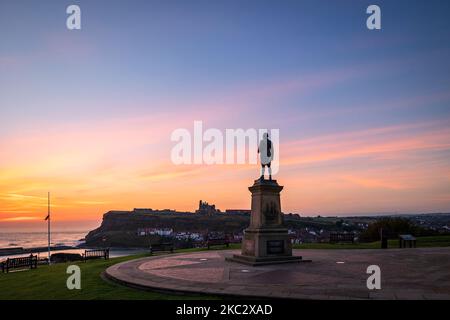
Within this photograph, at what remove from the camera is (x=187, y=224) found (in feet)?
552

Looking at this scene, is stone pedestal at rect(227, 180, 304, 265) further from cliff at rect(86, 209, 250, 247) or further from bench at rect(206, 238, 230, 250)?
cliff at rect(86, 209, 250, 247)

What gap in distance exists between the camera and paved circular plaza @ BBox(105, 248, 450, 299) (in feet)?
30.0

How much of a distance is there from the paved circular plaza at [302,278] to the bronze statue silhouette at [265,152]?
4.58 metres

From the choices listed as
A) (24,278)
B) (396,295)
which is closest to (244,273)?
(396,295)

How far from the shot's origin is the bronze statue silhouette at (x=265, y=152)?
17094mm

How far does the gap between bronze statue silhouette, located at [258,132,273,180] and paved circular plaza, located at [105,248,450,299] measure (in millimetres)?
4583

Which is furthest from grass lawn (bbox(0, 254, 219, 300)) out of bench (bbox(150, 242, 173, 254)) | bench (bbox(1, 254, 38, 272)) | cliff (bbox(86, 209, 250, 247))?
cliff (bbox(86, 209, 250, 247))

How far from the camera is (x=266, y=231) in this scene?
16.2 m

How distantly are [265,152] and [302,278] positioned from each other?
7174 millimetres

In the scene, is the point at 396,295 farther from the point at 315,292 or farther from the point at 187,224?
the point at 187,224

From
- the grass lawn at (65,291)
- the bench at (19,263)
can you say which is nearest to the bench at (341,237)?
the grass lawn at (65,291)

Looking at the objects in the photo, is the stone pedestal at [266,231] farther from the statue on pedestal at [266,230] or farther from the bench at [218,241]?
the bench at [218,241]

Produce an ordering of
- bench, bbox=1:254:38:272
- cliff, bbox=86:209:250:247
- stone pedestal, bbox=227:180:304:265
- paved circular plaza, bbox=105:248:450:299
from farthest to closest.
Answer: cliff, bbox=86:209:250:247 → bench, bbox=1:254:38:272 → stone pedestal, bbox=227:180:304:265 → paved circular plaza, bbox=105:248:450:299

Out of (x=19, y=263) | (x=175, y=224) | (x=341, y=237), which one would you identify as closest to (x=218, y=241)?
(x=341, y=237)
